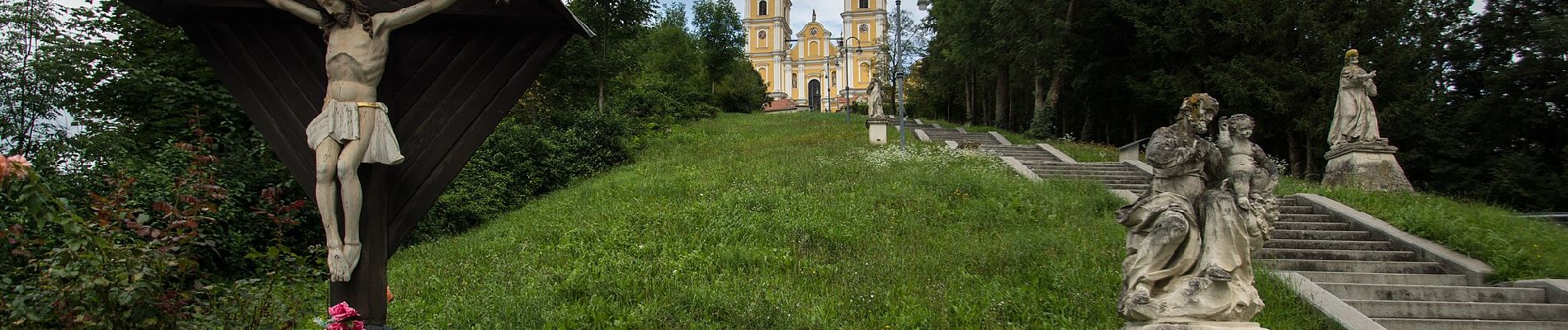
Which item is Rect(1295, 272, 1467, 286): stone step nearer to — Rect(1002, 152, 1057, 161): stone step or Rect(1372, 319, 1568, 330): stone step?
Rect(1372, 319, 1568, 330): stone step

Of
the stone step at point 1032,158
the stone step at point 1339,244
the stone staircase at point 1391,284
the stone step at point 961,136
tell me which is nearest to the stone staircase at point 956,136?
the stone step at point 961,136

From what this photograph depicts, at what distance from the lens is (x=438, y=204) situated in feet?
51.8

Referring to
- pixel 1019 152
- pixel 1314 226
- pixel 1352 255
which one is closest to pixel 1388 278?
pixel 1352 255

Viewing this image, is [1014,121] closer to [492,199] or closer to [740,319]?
[492,199]

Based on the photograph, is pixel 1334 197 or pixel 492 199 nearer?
pixel 1334 197

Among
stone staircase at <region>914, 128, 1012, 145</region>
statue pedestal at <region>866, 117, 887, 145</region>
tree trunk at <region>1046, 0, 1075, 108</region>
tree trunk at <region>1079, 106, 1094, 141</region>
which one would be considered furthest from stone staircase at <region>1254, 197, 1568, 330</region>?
tree trunk at <region>1079, 106, 1094, 141</region>

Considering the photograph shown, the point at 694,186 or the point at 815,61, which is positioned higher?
the point at 815,61

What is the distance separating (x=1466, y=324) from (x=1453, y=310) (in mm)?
266

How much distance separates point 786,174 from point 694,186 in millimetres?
1947

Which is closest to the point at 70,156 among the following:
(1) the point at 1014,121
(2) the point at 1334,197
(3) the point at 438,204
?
(3) the point at 438,204

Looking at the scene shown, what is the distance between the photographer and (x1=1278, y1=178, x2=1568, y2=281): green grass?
985cm

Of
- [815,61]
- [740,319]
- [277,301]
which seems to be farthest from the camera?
[815,61]

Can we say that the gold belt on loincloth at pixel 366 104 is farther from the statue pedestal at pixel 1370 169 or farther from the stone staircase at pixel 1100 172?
the statue pedestal at pixel 1370 169

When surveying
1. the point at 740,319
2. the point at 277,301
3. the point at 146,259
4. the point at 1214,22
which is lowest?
the point at 740,319
